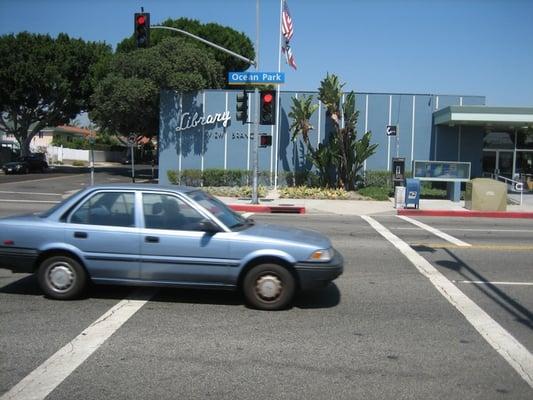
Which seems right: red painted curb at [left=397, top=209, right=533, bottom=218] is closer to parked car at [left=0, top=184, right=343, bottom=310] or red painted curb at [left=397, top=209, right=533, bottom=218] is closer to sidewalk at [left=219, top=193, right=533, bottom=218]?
sidewalk at [left=219, top=193, right=533, bottom=218]

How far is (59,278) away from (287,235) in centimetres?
280

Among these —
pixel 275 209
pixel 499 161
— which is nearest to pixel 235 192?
pixel 275 209

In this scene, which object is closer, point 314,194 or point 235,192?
point 314,194

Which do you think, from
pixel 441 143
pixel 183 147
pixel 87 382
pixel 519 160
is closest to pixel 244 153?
pixel 183 147

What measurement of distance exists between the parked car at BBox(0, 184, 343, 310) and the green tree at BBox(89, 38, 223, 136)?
2437 centimetres

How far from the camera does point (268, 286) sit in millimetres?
6461

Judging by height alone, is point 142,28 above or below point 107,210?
above

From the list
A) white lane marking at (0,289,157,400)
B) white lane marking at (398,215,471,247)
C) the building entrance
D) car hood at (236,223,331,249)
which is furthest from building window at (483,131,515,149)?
white lane marking at (0,289,157,400)

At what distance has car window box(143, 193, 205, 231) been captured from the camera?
21.6ft

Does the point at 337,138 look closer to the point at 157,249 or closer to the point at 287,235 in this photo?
the point at 287,235

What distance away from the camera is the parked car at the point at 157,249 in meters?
6.44

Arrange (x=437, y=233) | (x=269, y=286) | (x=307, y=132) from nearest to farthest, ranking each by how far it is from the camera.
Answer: (x=269, y=286), (x=437, y=233), (x=307, y=132)

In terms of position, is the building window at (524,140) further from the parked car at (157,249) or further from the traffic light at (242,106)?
the parked car at (157,249)

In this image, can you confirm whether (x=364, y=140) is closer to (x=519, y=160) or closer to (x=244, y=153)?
(x=244, y=153)
